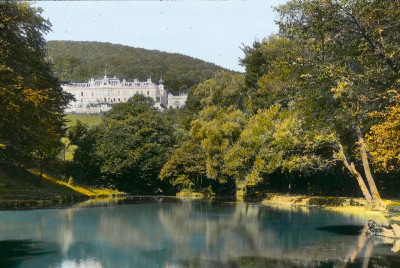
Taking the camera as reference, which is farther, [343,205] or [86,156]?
[86,156]

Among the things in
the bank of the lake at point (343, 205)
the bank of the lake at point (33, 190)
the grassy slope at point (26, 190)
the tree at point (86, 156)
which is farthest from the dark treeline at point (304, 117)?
the grassy slope at point (26, 190)

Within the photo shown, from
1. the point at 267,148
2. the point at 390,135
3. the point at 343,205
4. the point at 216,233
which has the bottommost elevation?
the point at 216,233

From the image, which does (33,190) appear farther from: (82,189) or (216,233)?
(216,233)

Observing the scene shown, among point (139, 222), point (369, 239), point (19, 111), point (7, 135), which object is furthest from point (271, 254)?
point (7, 135)

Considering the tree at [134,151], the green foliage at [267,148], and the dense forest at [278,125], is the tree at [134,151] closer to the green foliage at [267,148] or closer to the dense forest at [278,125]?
the dense forest at [278,125]

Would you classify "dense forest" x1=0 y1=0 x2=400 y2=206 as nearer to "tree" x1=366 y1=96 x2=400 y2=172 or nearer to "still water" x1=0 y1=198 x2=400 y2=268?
"tree" x1=366 y1=96 x2=400 y2=172

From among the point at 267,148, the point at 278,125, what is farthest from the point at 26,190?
the point at 278,125

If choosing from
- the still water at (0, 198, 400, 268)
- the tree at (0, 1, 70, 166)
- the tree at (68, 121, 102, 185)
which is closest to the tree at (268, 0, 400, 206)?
the still water at (0, 198, 400, 268)
